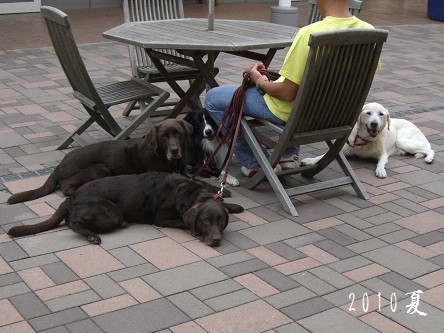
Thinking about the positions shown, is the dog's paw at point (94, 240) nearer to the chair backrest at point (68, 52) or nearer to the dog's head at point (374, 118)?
the chair backrest at point (68, 52)

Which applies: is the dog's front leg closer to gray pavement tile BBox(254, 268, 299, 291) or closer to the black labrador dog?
the black labrador dog

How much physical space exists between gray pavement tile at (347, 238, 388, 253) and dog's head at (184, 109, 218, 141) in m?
1.46

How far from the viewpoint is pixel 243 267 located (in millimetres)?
4164

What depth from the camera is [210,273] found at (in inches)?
161

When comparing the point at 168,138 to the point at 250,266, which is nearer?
the point at 250,266

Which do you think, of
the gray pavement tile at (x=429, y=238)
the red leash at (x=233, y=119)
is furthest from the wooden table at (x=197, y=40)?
the gray pavement tile at (x=429, y=238)

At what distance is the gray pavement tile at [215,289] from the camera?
3.84 meters

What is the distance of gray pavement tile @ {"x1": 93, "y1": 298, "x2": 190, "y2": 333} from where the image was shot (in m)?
3.50

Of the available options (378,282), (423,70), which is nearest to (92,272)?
(378,282)

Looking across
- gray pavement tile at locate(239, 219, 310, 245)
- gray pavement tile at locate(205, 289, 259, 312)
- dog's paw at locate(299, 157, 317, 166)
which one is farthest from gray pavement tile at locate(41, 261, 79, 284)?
dog's paw at locate(299, 157, 317, 166)

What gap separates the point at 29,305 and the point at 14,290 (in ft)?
0.61

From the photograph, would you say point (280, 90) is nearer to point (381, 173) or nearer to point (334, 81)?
point (334, 81)

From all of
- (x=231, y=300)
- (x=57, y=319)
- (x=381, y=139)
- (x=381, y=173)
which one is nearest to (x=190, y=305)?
(x=231, y=300)

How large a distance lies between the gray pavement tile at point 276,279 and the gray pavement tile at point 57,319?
97cm
